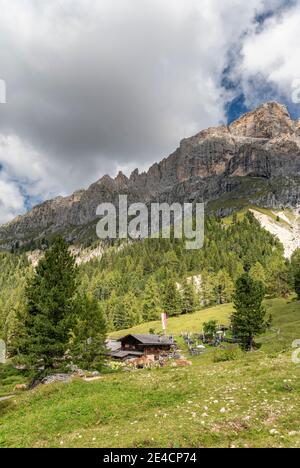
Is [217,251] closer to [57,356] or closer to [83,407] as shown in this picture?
[57,356]

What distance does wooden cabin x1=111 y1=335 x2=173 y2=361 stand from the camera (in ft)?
273

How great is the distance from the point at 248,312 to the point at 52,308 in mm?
42396

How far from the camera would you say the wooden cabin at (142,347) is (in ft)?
273

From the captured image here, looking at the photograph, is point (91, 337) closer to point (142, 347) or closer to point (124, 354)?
point (124, 354)

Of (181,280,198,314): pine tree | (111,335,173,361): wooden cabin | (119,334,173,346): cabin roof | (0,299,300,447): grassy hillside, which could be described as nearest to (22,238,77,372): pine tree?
(0,299,300,447): grassy hillside

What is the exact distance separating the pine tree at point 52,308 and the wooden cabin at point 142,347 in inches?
1841

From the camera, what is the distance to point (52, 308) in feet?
122

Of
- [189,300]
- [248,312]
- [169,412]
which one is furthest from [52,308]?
[189,300]

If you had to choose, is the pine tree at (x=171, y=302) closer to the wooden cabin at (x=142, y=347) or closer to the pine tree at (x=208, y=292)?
the pine tree at (x=208, y=292)

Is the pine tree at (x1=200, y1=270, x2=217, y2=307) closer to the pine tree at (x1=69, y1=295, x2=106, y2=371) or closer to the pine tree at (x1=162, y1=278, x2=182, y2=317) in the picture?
the pine tree at (x1=162, y1=278, x2=182, y2=317)
